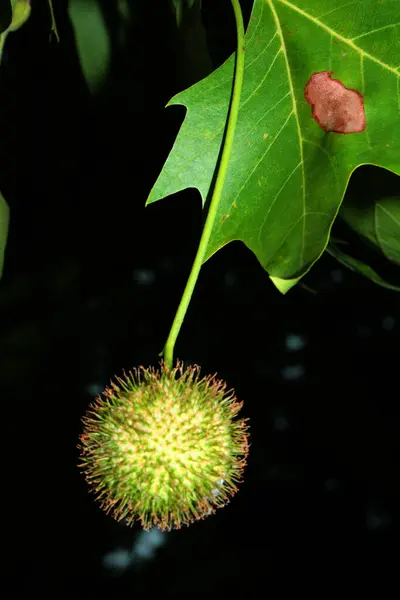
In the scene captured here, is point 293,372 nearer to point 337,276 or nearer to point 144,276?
point 337,276

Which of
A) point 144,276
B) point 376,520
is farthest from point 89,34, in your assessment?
point 376,520

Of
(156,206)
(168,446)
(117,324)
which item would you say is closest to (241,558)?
(117,324)

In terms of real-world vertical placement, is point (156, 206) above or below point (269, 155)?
below

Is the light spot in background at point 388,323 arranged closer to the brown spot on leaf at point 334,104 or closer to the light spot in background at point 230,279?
the light spot in background at point 230,279

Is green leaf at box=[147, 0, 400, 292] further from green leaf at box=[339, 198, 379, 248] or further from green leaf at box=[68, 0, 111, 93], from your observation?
green leaf at box=[68, 0, 111, 93]

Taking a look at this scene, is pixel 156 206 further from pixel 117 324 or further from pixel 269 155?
pixel 269 155

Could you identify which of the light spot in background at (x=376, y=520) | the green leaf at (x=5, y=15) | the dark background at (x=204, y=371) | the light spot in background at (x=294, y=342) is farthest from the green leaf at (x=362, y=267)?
the light spot in background at (x=376, y=520)
